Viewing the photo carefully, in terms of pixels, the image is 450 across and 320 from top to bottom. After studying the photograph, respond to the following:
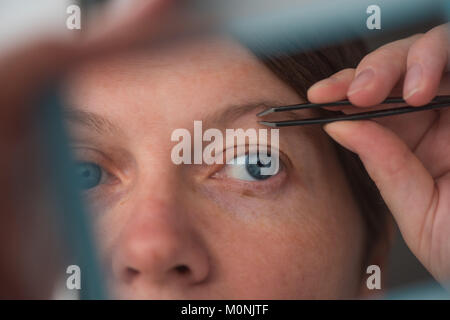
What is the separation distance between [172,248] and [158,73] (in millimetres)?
201

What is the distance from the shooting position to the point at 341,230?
2.15ft

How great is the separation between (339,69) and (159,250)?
306mm

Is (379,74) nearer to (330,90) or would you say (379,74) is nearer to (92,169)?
(330,90)

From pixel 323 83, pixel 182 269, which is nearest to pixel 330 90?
pixel 323 83

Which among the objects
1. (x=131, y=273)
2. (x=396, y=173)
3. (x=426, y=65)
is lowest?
(x=131, y=273)

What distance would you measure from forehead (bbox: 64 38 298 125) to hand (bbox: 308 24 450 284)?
73mm

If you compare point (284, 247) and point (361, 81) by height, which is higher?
point (361, 81)

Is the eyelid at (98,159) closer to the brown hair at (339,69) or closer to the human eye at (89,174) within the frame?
the human eye at (89,174)

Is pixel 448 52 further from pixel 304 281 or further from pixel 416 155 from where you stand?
pixel 304 281

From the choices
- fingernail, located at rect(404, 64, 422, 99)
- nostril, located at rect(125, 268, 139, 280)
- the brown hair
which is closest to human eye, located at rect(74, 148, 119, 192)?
nostril, located at rect(125, 268, 139, 280)

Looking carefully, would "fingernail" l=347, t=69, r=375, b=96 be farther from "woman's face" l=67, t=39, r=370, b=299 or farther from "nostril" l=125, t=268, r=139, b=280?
"nostril" l=125, t=268, r=139, b=280

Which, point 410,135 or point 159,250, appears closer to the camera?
point 159,250

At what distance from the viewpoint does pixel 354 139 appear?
60 cm
